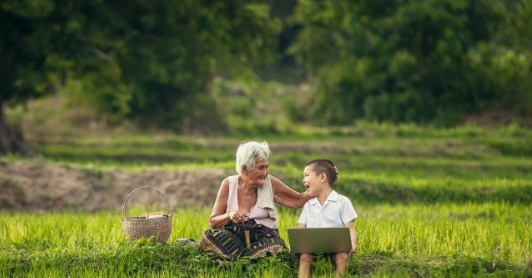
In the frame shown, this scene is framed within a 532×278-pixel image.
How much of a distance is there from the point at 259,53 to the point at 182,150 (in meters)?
4.48

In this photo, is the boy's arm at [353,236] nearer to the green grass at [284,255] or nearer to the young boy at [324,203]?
the young boy at [324,203]

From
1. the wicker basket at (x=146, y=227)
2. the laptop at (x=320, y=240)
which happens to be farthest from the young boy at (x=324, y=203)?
the wicker basket at (x=146, y=227)

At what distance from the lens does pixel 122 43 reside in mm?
26359

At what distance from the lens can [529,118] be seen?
32.8 meters

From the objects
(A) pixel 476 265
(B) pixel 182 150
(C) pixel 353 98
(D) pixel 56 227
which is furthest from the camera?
(C) pixel 353 98

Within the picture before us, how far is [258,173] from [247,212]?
0.41 meters

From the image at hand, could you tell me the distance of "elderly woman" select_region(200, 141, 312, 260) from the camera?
903 centimetres

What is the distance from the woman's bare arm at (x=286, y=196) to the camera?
9.35 metres

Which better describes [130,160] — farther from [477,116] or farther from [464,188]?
[477,116]

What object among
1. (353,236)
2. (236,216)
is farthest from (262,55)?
(353,236)

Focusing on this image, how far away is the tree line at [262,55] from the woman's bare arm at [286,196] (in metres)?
14.6

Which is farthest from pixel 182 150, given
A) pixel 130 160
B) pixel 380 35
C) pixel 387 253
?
pixel 387 253

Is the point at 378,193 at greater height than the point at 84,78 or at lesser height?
lesser

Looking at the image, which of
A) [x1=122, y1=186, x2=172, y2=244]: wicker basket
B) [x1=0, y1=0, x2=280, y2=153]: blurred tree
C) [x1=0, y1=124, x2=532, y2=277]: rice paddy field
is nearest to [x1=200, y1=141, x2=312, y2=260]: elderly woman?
[x1=0, y1=124, x2=532, y2=277]: rice paddy field
